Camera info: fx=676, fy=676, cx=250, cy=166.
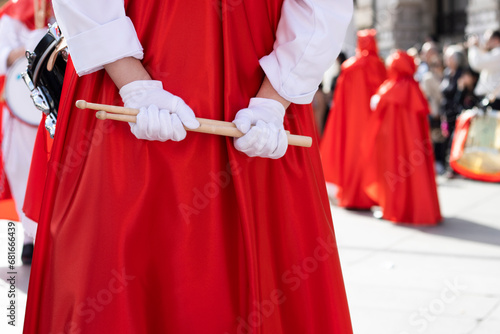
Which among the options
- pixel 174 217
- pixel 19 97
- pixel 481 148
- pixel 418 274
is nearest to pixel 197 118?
pixel 174 217

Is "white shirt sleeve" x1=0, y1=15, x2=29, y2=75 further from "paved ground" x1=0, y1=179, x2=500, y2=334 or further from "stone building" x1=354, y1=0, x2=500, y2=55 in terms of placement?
"stone building" x1=354, y1=0, x2=500, y2=55

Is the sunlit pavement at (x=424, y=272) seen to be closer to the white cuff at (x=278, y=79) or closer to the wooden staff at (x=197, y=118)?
the white cuff at (x=278, y=79)

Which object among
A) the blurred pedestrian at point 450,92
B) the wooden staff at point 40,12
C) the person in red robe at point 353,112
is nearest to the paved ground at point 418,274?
the person in red robe at point 353,112

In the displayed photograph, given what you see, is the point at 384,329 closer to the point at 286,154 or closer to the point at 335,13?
the point at 286,154

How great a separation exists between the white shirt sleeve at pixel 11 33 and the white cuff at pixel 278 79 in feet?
8.79

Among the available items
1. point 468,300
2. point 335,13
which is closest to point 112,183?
point 335,13

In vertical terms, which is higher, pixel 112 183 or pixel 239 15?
pixel 239 15

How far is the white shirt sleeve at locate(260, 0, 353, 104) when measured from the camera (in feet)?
6.16

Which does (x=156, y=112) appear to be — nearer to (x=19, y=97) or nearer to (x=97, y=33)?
(x=97, y=33)

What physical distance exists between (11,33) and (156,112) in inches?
112

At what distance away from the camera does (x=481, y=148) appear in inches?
243

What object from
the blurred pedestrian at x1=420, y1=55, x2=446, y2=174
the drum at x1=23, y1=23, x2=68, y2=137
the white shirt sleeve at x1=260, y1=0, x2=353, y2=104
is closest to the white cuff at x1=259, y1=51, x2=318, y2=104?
the white shirt sleeve at x1=260, y1=0, x2=353, y2=104

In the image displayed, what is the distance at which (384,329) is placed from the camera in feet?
10.3

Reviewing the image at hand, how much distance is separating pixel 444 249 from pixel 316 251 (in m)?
3.27
